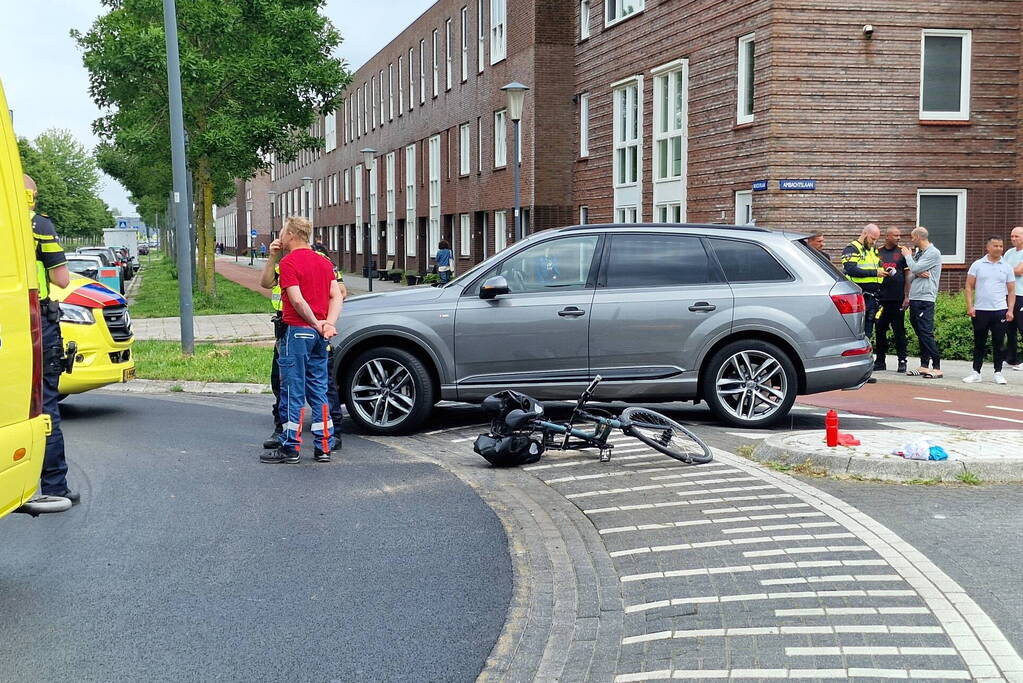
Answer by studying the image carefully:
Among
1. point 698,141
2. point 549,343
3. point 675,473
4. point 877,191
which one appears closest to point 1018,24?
point 877,191

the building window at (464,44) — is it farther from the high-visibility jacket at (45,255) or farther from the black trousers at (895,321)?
the high-visibility jacket at (45,255)

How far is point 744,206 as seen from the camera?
23.7 metres

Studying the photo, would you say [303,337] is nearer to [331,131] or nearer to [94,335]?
[94,335]

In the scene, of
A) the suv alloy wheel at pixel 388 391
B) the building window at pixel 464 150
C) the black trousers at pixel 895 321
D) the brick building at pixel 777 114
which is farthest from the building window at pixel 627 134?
the suv alloy wheel at pixel 388 391

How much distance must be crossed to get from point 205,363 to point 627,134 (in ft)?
52.1

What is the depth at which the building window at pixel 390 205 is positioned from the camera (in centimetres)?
5616

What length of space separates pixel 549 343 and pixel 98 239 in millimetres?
97642

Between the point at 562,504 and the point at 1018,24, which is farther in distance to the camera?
the point at 1018,24

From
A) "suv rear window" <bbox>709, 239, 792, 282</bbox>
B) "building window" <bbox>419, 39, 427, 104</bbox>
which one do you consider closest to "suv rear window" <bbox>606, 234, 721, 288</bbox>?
"suv rear window" <bbox>709, 239, 792, 282</bbox>

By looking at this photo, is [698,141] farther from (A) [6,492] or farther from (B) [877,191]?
(A) [6,492]

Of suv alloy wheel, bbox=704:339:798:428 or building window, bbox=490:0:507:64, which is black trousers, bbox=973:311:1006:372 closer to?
suv alloy wheel, bbox=704:339:798:428

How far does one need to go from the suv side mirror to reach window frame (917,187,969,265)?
15.3 metres

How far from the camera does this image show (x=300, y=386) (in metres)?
9.03

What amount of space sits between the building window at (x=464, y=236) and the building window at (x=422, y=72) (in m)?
8.08
